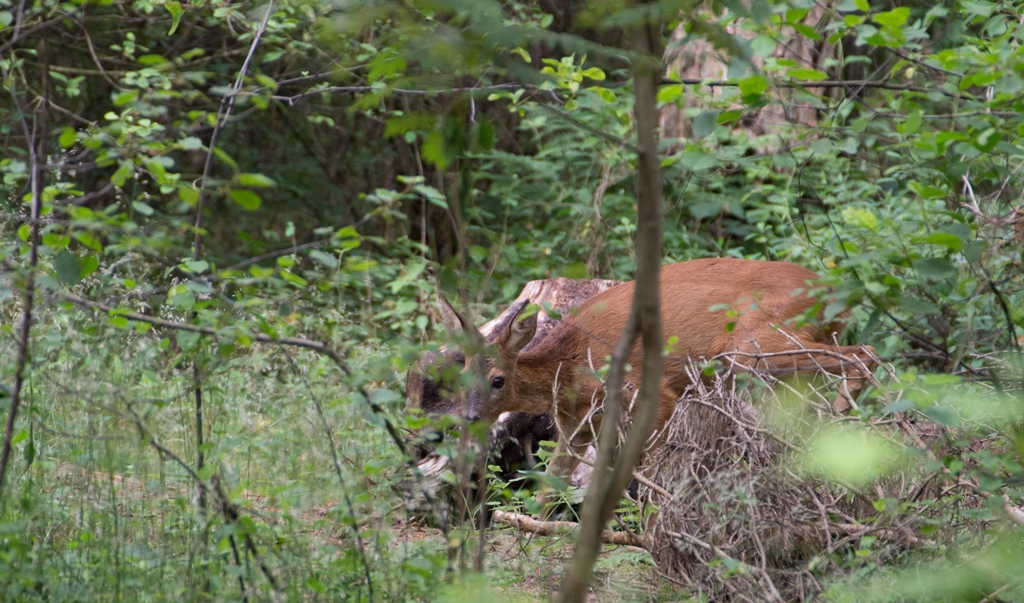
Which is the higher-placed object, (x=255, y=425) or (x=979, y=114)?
(x=979, y=114)

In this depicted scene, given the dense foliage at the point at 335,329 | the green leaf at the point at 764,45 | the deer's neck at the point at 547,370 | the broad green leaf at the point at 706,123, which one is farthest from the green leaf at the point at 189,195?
the deer's neck at the point at 547,370

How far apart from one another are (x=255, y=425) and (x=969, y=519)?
3.45m

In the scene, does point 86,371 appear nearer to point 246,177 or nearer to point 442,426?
point 246,177

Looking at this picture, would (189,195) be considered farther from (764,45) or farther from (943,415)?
(764,45)

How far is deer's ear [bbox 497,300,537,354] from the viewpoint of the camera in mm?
5773

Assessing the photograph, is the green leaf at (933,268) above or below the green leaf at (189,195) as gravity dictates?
below

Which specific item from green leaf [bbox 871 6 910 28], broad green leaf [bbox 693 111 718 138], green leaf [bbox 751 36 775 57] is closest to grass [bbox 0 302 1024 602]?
broad green leaf [bbox 693 111 718 138]

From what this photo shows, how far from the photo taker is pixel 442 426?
2703 mm

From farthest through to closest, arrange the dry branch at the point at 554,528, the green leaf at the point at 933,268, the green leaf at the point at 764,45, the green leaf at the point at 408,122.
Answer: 1. the dry branch at the point at 554,528
2. the green leaf at the point at 764,45
3. the green leaf at the point at 933,268
4. the green leaf at the point at 408,122

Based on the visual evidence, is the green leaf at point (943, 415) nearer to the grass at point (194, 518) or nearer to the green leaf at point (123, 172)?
the grass at point (194, 518)

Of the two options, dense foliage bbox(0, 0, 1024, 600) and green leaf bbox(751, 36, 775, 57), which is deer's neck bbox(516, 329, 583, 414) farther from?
green leaf bbox(751, 36, 775, 57)

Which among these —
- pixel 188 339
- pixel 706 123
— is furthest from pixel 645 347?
pixel 706 123

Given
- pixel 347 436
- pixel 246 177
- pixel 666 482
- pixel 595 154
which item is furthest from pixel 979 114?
pixel 595 154

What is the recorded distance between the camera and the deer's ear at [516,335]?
18.9ft
